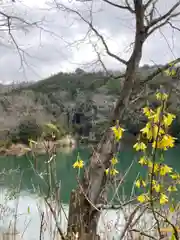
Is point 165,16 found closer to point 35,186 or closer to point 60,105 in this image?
point 35,186

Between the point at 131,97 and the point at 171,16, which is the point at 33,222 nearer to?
the point at 131,97

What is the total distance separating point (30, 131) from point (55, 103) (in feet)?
15.3

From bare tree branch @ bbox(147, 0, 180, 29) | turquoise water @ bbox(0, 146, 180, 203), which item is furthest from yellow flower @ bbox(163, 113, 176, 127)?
turquoise water @ bbox(0, 146, 180, 203)

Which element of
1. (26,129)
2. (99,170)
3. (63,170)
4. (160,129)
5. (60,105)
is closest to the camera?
(160,129)

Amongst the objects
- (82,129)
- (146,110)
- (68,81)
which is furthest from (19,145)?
→ (146,110)

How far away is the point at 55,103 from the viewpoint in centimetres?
2569

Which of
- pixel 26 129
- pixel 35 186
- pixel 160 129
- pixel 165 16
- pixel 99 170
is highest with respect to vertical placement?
pixel 165 16

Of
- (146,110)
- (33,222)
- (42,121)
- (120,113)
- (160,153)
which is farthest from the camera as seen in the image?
(42,121)

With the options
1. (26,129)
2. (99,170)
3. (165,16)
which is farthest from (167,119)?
(26,129)

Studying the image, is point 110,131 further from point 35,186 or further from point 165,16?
point 35,186

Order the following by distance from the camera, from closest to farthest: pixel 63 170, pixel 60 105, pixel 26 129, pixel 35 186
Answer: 1. pixel 35 186
2. pixel 63 170
3. pixel 26 129
4. pixel 60 105

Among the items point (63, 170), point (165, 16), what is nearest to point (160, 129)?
point (165, 16)

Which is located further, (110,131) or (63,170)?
(63,170)

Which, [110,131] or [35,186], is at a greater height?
[110,131]
